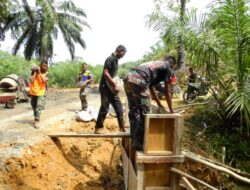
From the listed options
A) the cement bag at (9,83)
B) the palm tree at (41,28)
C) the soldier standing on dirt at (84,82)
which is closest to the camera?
the soldier standing on dirt at (84,82)

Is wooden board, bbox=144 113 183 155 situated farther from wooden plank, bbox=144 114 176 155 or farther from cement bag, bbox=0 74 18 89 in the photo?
cement bag, bbox=0 74 18 89

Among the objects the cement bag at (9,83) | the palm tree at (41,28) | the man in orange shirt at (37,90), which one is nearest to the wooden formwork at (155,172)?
the man in orange shirt at (37,90)

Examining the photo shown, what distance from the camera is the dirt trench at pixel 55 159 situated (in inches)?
231

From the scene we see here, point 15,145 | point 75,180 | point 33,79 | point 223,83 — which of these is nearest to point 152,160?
point 75,180

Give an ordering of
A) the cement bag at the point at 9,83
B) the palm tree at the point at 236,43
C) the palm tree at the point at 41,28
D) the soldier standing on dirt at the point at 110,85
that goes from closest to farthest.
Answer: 1. the soldier standing on dirt at the point at 110,85
2. the palm tree at the point at 236,43
3. the cement bag at the point at 9,83
4. the palm tree at the point at 41,28

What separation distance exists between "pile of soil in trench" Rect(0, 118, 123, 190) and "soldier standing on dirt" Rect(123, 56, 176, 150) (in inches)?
75.2

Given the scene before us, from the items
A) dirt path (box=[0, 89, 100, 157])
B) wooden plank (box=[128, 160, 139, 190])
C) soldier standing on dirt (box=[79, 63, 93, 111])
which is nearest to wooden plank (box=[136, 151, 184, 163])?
wooden plank (box=[128, 160, 139, 190])

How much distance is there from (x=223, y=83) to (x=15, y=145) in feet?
18.4

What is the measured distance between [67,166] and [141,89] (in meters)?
2.58

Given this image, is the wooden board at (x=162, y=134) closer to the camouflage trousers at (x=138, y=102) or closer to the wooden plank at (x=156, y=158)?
the wooden plank at (x=156, y=158)

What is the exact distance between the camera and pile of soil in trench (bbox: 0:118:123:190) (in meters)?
5.82

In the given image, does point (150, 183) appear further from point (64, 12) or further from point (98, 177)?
point (64, 12)

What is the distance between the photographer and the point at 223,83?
30.1ft

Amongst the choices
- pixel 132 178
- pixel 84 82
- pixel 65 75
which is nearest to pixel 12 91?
pixel 84 82
